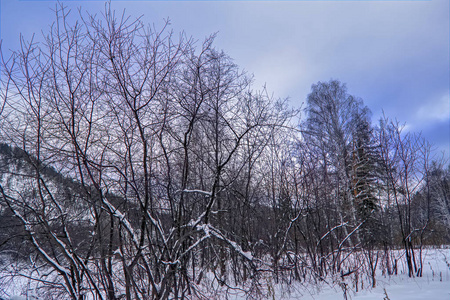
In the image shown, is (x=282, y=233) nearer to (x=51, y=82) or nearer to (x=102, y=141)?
(x=102, y=141)

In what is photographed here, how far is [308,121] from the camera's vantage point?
1510cm

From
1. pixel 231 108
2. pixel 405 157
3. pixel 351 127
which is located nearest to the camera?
pixel 231 108

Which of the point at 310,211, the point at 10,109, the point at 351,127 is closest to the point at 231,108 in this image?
the point at 10,109

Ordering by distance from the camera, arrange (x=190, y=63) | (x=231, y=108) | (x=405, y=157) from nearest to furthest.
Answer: (x=190, y=63), (x=231, y=108), (x=405, y=157)

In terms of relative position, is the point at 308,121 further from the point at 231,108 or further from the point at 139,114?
the point at 139,114

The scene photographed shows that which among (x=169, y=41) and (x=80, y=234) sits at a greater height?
(x=169, y=41)

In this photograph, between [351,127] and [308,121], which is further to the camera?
[308,121]

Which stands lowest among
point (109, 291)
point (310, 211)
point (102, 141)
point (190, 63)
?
point (109, 291)

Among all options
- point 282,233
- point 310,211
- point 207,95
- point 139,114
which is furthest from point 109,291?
point 310,211

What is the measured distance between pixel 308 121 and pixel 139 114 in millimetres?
12983

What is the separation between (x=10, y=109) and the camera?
338 cm

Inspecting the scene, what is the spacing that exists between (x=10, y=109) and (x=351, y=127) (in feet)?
45.6

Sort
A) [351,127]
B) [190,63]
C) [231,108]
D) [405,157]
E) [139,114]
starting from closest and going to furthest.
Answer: [139,114], [190,63], [231,108], [405,157], [351,127]

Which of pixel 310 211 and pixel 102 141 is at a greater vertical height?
pixel 102 141
